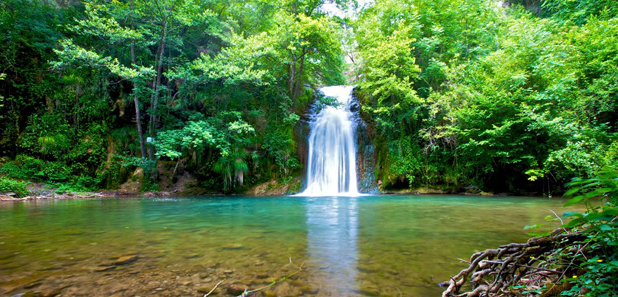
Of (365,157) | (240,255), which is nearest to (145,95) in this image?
Result: (365,157)

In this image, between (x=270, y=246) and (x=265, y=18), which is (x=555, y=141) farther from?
(x=265, y=18)

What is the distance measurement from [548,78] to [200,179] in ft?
52.5

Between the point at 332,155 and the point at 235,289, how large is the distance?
1289 centimetres

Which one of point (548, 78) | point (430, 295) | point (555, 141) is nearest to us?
point (430, 295)

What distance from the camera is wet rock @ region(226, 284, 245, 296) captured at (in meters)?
1.88

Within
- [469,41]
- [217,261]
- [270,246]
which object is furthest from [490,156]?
[217,261]

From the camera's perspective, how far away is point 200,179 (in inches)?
523

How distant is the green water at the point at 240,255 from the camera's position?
198 centimetres

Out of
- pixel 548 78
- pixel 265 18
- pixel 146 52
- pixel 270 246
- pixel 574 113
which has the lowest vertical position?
pixel 270 246

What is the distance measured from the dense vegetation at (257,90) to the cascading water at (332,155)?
104cm

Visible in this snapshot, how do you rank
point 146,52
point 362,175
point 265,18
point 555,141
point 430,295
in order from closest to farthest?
point 430,295, point 555,141, point 146,52, point 362,175, point 265,18

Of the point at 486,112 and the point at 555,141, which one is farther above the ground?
the point at 486,112

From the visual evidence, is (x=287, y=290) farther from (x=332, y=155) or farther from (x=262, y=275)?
(x=332, y=155)

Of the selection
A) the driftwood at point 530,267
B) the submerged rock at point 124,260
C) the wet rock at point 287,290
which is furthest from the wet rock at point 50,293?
the driftwood at point 530,267
